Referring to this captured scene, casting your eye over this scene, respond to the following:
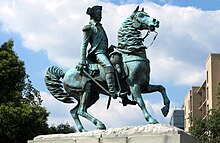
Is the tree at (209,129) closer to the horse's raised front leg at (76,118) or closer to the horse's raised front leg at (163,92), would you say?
the horse's raised front leg at (76,118)

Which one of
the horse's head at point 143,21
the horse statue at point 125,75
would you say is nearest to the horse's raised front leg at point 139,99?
the horse statue at point 125,75

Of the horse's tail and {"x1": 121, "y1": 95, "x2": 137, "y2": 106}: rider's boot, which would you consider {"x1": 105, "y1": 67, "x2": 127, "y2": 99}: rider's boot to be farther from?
the horse's tail

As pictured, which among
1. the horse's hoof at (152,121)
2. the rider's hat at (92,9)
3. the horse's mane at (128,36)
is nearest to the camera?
the horse's hoof at (152,121)

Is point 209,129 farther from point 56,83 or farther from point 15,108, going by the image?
point 56,83

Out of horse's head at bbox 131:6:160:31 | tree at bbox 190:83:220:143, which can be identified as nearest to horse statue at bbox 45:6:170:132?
horse's head at bbox 131:6:160:31

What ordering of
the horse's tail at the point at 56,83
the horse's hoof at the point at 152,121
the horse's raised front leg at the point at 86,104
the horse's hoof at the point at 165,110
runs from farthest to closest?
1. the horse's tail at the point at 56,83
2. the horse's raised front leg at the point at 86,104
3. the horse's hoof at the point at 165,110
4. the horse's hoof at the point at 152,121

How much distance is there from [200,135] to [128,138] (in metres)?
24.4

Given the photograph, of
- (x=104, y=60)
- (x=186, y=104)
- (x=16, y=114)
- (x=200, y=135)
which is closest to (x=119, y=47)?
(x=104, y=60)

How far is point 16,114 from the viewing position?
89.0 feet

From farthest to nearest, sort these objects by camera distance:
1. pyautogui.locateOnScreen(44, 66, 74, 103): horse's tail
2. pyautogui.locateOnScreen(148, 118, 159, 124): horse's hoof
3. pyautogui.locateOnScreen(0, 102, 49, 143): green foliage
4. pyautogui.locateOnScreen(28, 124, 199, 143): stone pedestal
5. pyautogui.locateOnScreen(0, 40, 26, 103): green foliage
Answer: pyautogui.locateOnScreen(0, 40, 26, 103): green foliage, pyautogui.locateOnScreen(0, 102, 49, 143): green foliage, pyautogui.locateOnScreen(44, 66, 74, 103): horse's tail, pyautogui.locateOnScreen(148, 118, 159, 124): horse's hoof, pyautogui.locateOnScreen(28, 124, 199, 143): stone pedestal

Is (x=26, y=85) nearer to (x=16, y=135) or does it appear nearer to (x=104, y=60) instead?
(x=16, y=135)

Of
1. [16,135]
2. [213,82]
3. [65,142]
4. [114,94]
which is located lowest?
[65,142]

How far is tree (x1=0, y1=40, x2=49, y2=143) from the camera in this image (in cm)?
2717

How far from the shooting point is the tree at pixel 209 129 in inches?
1335
